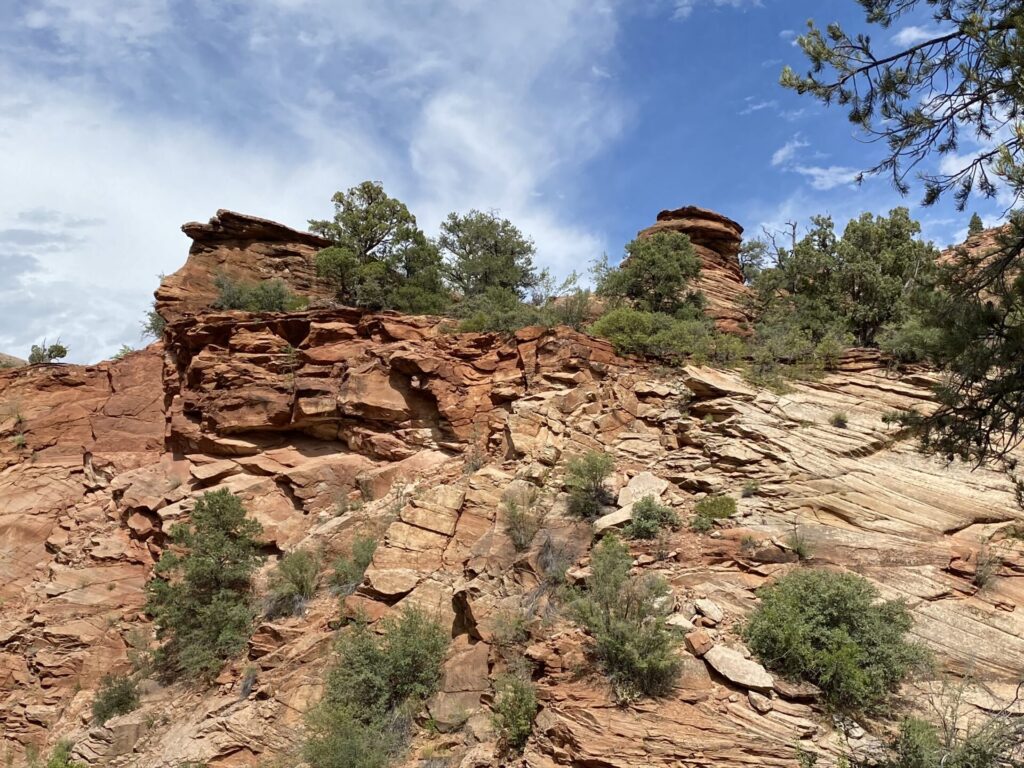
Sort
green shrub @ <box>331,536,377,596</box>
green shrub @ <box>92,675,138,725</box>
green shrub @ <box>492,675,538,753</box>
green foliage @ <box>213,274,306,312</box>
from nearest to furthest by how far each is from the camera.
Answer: green shrub @ <box>492,675,538,753</box> → green shrub @ <box>331,536,377,596</box> → green shrub @ <box>92,675,138,725</box> → green foliage @ <box>213,274,306,312</box>

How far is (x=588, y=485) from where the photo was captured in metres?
11.1

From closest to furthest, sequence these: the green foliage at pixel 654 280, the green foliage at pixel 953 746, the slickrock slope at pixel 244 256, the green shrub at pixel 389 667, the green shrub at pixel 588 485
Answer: the green foliage at pixel 953 746 < the green shrub at pixel 389 667 < the green shrub at pixel 588 485 < the green foliage at pixel 654 280 < the slickrock slope at pixel 244 256

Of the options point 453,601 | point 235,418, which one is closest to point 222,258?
point 235,418

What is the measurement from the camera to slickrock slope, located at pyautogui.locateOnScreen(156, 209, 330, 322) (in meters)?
21.0

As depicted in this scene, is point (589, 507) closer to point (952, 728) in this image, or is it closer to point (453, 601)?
point (453, 601)

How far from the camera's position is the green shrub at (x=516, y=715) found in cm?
Result: 725

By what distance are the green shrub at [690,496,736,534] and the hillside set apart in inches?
10.8

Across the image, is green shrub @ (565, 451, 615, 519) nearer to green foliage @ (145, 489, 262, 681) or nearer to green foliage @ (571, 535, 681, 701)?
green foliage @ (571, 535, 681, 701)

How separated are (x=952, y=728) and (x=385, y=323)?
44.4 feet

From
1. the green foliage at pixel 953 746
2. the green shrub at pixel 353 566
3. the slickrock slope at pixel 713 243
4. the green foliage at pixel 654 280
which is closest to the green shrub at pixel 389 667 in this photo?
the green shrub at pixel 353 566

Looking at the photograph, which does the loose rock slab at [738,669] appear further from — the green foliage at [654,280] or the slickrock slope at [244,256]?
the slickrock slope at [244,256]

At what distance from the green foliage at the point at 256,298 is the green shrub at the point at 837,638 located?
53.2 feet

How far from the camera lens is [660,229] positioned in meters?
23.3

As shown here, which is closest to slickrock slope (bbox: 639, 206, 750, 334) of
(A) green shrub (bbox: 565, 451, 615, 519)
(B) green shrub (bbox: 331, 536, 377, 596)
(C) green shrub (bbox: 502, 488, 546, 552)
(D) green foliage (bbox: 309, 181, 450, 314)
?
(D) green foliage (bbox: 309, 181, 450, 314)
